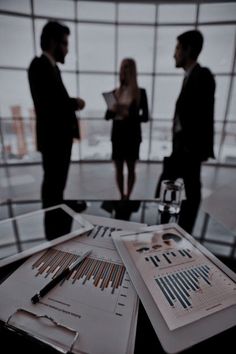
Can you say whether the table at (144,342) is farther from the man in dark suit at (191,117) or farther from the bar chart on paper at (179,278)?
the man in dark suit at (191,117)

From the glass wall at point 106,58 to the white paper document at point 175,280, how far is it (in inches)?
90.8

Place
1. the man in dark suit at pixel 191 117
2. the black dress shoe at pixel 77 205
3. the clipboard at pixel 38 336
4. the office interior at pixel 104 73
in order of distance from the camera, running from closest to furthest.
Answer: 1. the clipboard at pixel 38 336
2. the black dress shoe at pixel 77 205
3. the man in dark suit at pixel 191 117
4. the office interior at pixel 104 73

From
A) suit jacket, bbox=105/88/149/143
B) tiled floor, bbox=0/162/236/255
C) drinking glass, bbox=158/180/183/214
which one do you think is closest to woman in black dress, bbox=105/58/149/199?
suit jacket, bbox=105/88/149/143

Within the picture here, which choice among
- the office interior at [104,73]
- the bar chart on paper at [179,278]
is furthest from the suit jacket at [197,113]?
the bar chart on paper at [179,278]

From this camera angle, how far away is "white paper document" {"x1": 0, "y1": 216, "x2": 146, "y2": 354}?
13.3 inches

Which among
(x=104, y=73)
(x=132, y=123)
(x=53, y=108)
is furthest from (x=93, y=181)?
(x=104, y=73)

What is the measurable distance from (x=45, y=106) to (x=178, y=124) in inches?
40.6

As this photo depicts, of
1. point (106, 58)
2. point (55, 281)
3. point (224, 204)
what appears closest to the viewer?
point (55, 281)

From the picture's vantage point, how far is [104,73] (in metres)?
4.21

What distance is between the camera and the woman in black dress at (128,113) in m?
2.06

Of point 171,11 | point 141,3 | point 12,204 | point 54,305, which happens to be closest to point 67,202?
point 12,204

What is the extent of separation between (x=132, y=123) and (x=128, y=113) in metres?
0.11

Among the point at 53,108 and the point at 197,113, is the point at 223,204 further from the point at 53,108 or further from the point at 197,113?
the point at 53,108

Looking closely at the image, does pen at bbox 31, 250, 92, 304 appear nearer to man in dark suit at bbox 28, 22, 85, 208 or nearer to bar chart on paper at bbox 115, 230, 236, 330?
bar chart on paper at bbox 115, 230, 236, 330
